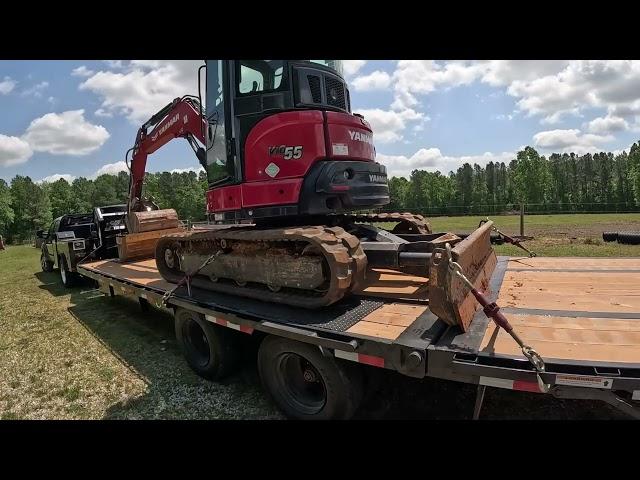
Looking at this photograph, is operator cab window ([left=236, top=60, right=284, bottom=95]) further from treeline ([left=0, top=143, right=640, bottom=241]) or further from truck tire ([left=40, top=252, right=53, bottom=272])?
treeline ([left=0, top=143, right=640, bottom=241])

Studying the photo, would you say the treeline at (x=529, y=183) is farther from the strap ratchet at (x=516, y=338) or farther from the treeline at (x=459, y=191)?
the strap ratchet at (x=516, y=338)

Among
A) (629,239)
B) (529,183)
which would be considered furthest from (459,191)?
(629,239)

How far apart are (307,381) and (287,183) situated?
2.04m

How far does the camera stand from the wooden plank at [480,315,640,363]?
2.59 metres

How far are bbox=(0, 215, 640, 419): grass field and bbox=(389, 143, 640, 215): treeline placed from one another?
5304cm

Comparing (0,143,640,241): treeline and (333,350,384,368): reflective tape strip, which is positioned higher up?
(0,143,640,241): treeline

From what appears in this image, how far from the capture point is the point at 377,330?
3.35 m

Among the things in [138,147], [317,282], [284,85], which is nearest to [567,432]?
[317,282]

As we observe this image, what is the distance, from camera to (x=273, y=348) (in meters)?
3.96

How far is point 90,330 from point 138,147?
166 inches

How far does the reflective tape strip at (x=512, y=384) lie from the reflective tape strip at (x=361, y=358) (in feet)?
2.42

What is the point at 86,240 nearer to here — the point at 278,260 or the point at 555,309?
the point at 278,260

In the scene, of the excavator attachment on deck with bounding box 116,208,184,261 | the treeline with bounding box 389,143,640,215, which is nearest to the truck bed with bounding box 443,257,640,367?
the excavator attachment on deck with bounding box 116,208,184,261

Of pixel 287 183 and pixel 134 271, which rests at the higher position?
pixel 287 183
